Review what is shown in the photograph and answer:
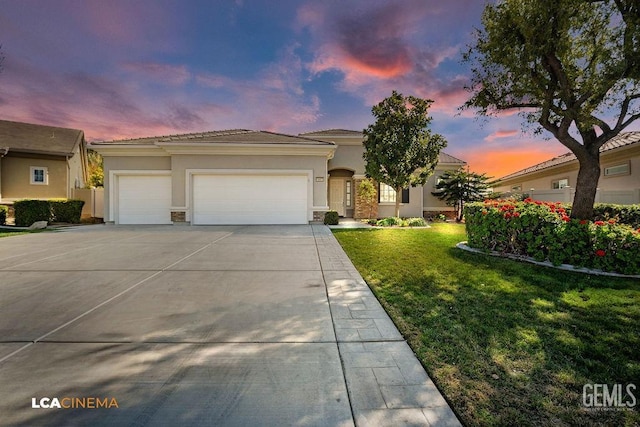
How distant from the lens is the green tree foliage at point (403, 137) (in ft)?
39.2

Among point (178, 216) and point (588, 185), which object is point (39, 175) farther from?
point (588, 185)

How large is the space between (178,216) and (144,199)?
2099 millimetres

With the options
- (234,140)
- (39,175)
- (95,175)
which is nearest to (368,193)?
(234,140)

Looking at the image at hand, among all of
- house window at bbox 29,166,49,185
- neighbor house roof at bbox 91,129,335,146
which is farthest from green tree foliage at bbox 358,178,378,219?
house window at bbox 29,166,49,185

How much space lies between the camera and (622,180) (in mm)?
10953

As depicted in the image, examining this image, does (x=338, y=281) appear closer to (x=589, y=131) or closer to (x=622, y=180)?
(x=589, y=131)

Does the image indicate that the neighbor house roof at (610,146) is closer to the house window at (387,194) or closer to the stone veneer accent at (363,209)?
the house window at (387,194)

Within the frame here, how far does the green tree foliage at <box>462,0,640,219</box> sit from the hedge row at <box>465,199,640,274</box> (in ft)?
4.23

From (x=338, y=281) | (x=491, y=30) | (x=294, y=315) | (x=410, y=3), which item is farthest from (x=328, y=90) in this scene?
(x=294, y=315)

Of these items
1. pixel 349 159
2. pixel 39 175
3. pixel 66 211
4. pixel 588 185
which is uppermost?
pixel 349 159

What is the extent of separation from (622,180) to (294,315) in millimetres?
14910

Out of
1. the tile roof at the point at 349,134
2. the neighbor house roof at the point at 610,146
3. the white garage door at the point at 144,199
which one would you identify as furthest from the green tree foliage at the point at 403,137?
the white garage door at the point at 144,199

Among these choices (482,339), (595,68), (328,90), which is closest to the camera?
(482,339)

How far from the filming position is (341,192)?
1678 centimetres
